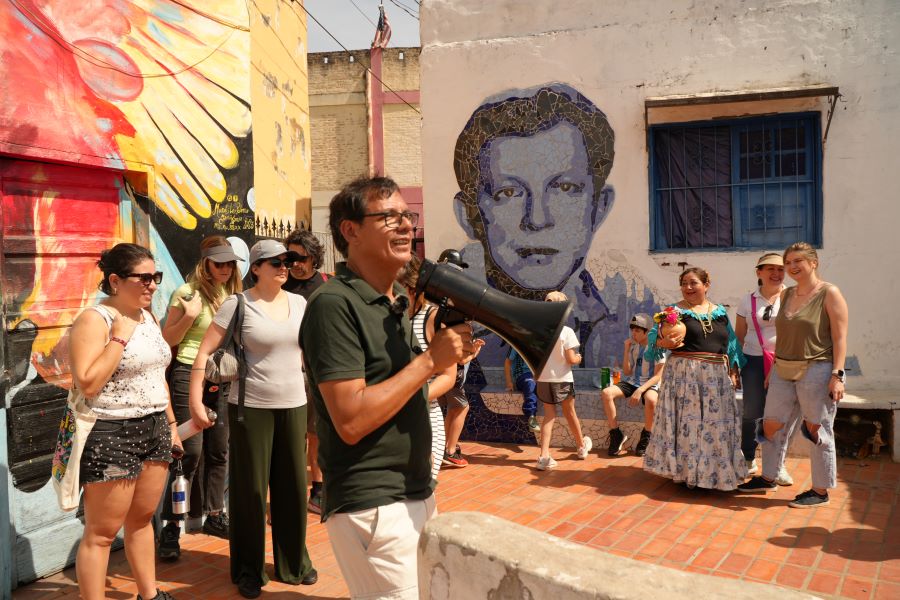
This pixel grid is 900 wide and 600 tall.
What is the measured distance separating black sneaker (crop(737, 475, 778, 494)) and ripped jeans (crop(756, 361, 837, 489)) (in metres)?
Answer: 0.40

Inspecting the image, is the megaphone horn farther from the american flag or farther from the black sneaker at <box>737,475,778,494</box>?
the american flag

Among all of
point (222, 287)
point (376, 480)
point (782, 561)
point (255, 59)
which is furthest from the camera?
point (255, 59)

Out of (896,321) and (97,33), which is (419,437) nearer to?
(97,33)

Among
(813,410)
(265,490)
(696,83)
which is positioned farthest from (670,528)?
(696,83)

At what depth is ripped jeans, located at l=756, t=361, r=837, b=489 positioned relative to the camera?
190 inches

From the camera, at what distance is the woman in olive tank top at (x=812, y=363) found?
4.78 meters

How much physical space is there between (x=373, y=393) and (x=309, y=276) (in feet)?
10.6

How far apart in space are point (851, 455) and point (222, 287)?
18.6 feet

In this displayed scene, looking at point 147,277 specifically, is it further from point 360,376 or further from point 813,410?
point 813,410

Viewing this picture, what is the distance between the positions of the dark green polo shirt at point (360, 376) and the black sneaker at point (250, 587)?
205 centimetres

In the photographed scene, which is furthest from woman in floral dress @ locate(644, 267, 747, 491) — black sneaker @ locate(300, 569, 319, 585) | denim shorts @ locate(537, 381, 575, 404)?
black sneaker @ locate(300, 569, 319, 585)

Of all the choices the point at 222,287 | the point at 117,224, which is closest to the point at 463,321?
the point at 222,287

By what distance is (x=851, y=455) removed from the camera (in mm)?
6156

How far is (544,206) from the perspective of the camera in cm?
717
